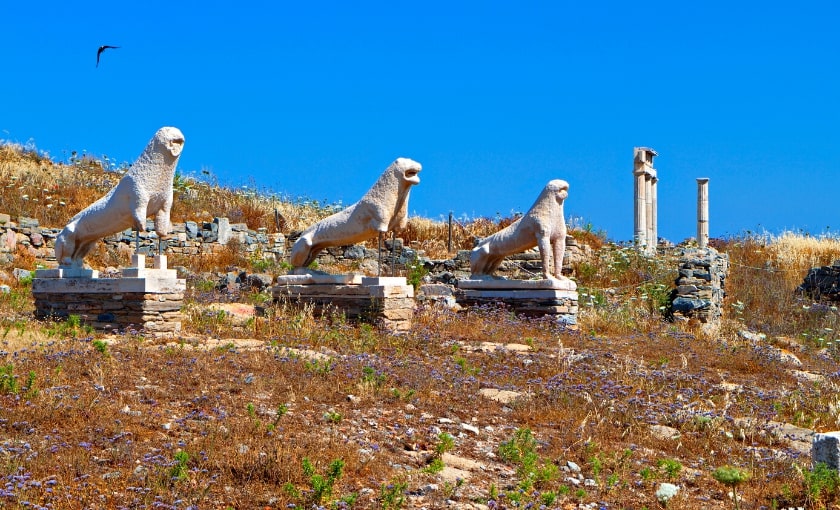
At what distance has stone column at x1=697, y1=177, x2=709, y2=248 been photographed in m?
23.8

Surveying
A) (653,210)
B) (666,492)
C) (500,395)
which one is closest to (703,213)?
(653,210)

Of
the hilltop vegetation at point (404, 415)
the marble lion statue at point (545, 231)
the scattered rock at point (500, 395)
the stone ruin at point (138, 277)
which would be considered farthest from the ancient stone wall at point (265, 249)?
the scattered rock at point (500, 395)

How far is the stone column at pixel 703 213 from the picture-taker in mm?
23812

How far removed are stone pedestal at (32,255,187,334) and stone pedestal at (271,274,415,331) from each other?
1995mm

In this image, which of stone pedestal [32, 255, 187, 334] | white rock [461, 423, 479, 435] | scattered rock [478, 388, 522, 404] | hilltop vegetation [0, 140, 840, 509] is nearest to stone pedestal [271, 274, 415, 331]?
hilltop vegetation [0, 140, 840, 509]

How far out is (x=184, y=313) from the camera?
10273 mm

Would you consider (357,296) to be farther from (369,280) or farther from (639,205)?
(639,205)

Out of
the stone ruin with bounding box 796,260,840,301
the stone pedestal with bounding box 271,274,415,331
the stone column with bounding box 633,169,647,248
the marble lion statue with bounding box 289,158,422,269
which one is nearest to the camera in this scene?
the stone pedestal with bounding box 271,274,415,331

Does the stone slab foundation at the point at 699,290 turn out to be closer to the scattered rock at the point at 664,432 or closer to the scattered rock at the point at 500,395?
the scattered rock at the point at 500,395

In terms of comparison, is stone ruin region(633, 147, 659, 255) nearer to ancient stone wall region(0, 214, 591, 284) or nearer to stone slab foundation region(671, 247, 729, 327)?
ancient stone wall region(0, 214, 591, 284)

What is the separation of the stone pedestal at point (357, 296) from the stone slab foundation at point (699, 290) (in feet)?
18.6

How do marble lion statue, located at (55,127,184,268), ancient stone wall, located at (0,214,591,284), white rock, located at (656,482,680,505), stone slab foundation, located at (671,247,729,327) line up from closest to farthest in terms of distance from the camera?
white rock, located at (656,482,680,505) → marble lion statue, located at (55,127,184,268) → stone slab foundation, located at (671,247,729,327) → ancient stone wall, located at (0,214,591,284)

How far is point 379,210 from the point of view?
1055 centimetres

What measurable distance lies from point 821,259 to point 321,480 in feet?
61.8
